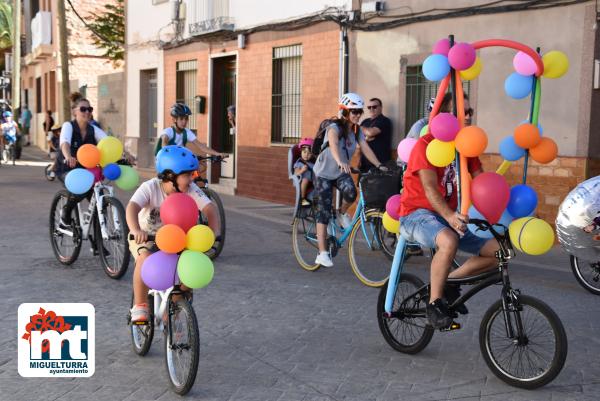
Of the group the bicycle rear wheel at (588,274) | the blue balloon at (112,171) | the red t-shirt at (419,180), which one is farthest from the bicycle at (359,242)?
the red t-shirt at (419,180)

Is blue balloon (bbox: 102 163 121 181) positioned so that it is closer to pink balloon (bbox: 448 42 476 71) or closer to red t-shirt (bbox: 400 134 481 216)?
red t-shirt (bbox: 400 134 481 216)

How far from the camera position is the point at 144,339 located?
17.3 feet

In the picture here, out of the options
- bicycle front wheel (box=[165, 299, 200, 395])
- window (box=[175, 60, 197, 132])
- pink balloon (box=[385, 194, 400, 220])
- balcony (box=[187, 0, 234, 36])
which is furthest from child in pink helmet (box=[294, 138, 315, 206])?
window (box=[175, 60, 197, 132])

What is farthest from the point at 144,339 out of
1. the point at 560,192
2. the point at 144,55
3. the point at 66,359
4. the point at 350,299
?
the point at 144,55

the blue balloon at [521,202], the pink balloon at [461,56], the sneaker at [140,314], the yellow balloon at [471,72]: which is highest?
the pink balloon at [461,56]

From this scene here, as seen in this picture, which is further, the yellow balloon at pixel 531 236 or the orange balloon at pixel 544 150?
the orange balloon at pixel 544 150

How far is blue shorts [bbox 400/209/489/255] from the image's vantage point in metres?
4.96

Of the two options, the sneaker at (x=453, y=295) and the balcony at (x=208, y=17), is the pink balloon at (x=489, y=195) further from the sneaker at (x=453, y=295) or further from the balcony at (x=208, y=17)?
the balcony at (x=208, y=17)

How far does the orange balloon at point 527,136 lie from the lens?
210 inches

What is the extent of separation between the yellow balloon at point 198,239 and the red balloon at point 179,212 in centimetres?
8

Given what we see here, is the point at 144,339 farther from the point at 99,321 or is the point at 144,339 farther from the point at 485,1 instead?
the point at 485,1

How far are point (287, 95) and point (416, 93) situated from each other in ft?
12.6

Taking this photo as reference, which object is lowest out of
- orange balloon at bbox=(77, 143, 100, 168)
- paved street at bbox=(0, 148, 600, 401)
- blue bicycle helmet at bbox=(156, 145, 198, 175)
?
paved street at bbox=(0, 148, 600, 401)

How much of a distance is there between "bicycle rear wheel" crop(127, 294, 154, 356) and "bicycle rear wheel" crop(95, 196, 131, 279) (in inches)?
92.2
